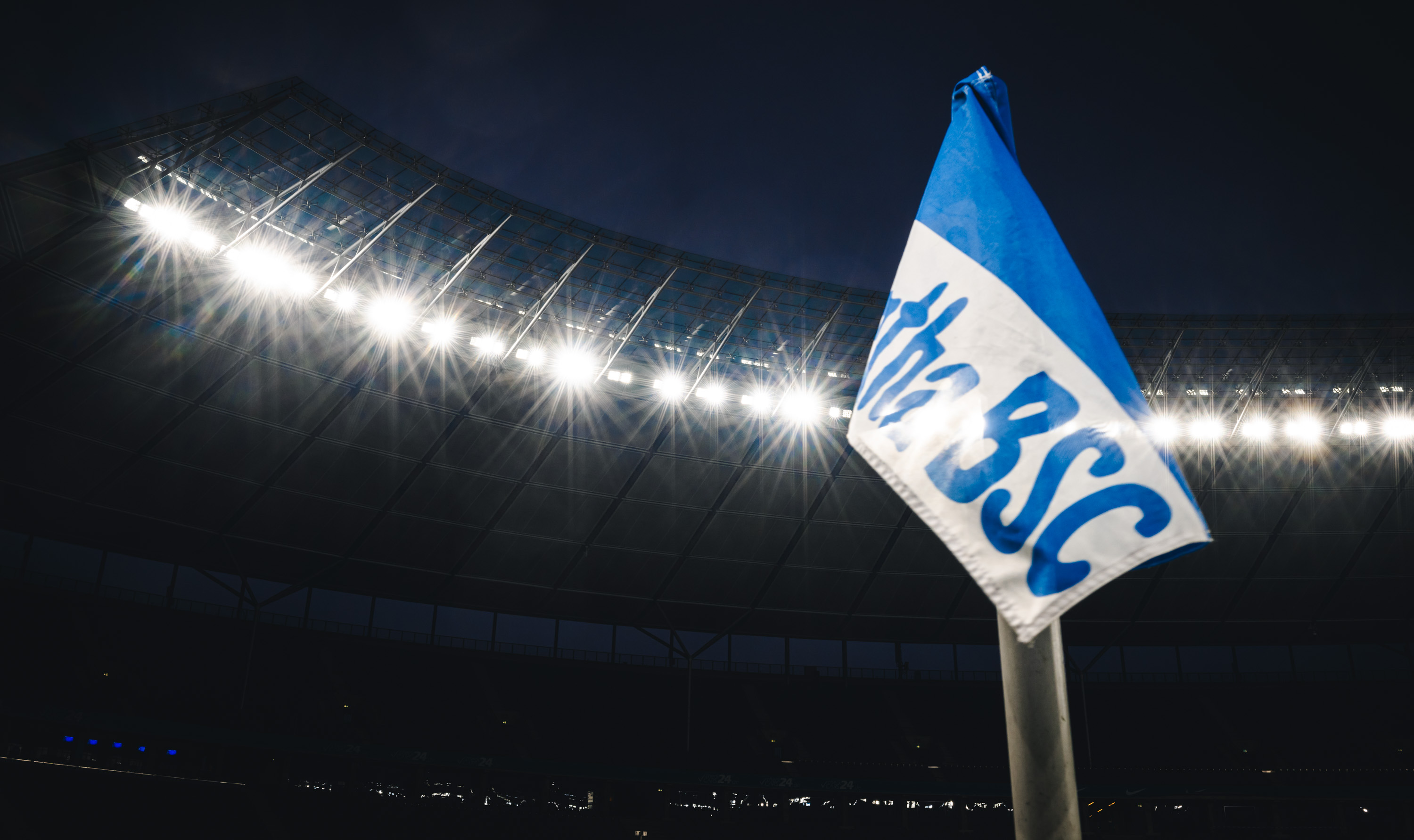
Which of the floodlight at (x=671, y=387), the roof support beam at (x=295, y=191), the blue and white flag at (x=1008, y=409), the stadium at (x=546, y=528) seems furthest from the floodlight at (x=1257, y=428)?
the blue and white flag at (x=1008, y=409)

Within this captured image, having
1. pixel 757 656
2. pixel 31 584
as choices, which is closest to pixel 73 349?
pixel 31 584

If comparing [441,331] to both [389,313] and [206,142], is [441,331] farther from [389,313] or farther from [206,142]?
[206,142]

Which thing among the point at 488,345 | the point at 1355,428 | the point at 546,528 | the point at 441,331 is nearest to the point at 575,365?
the point at 488,345

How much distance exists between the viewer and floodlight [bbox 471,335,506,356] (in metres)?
25.2

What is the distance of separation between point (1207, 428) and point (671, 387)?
19599mm

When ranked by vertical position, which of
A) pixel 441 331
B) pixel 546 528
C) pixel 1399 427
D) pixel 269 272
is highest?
pixel 1399 427

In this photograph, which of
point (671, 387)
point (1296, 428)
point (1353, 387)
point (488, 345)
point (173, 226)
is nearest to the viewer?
point (173, 226)

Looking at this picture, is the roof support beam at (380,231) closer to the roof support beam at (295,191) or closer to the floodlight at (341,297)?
the floodlight at (341,297)

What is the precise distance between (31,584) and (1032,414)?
3681 centimetres

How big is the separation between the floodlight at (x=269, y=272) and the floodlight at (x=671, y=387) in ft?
35.6

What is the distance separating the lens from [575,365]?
26.3 m

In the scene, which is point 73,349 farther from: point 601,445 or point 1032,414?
point 1032,414

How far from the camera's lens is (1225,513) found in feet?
109

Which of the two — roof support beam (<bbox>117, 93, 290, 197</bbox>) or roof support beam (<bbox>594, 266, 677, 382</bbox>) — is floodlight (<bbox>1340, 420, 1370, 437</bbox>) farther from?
roof support beam (<bbox>117, 93, 290, 197</bbox>)
